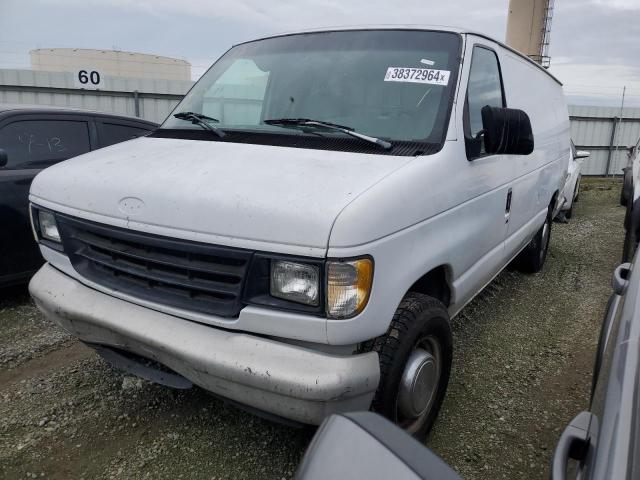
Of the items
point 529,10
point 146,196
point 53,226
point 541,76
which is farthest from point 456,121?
point 529,10

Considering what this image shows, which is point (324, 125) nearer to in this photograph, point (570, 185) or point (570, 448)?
point (570, 448)

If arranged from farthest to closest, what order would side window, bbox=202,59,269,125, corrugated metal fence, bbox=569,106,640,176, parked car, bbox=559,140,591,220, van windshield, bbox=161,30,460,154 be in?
corrugated metal fence, bbox=569,106,640,176 → parked car, bbox=559,140,591,220 → side window, bbox=202,59,269,125 → van windshield, bbox=161,30,460,154

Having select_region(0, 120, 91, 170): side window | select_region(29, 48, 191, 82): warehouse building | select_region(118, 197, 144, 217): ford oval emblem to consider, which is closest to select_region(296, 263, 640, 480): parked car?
select_region(118, 197, 144, 217): ford oval emblem

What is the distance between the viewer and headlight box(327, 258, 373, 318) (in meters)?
1.81

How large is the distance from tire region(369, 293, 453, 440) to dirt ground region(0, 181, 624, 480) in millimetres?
315

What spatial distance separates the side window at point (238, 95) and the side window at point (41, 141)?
210 cm

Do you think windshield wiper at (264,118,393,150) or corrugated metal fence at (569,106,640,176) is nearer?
windshield wiper at (264,118,393,150)

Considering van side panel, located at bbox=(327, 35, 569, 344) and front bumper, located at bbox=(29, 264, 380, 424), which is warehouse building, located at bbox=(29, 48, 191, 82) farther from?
front bumper, located at bbox=(29, 264, 380, 424)

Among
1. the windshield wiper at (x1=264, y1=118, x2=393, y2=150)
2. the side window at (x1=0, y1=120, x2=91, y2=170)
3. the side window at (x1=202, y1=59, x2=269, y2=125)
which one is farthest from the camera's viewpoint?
the side window at (x1=0, y1=120, x2=91, y2=170)

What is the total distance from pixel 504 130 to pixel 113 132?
12.9ft

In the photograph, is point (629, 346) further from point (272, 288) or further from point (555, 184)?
point (555, 184)

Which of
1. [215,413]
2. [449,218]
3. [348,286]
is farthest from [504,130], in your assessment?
[215,413]

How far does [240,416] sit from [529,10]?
19975 mm

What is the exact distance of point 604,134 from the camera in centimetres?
1664
